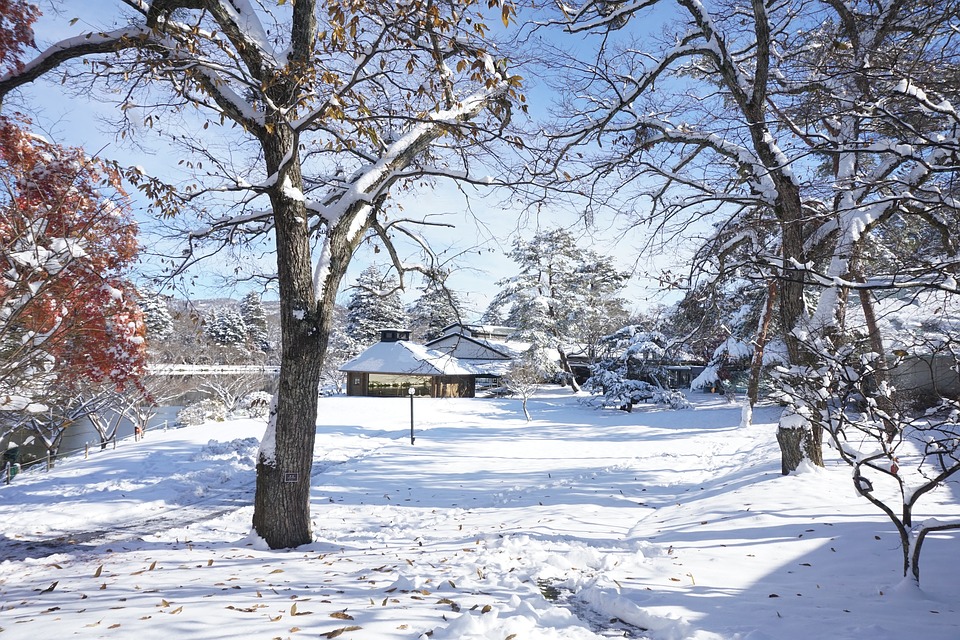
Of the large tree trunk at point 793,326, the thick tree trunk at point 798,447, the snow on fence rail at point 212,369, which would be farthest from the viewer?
the snow on fence rail at point 212,369

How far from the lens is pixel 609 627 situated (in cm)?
355

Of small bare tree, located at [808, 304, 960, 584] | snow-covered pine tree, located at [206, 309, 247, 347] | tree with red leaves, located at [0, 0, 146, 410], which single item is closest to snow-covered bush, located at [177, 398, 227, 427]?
snow-covered pine tree, located at [206, 309, 247, 347]

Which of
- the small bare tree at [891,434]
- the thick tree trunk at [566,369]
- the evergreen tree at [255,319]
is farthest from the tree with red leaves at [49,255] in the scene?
the evergreen tree at [255,319]

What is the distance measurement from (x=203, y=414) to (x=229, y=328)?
20136 millimetres

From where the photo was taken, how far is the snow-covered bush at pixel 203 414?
25734 mm

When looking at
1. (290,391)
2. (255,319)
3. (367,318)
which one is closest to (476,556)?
(290,391)

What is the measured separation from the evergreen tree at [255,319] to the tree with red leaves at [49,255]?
141 feet

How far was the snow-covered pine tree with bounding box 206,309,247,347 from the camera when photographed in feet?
143

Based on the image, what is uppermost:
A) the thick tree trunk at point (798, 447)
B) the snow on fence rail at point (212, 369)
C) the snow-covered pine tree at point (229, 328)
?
the snow-covered pine tree at point (229, 328)

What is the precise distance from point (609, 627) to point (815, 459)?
19.9ft

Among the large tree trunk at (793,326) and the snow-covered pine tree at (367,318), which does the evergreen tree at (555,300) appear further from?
the large tree trunk at (793,326)

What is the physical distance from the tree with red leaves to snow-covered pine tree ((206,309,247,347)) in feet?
125

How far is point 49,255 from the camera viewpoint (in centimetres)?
457

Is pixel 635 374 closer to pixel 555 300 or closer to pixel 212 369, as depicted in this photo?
pixel 555 300
